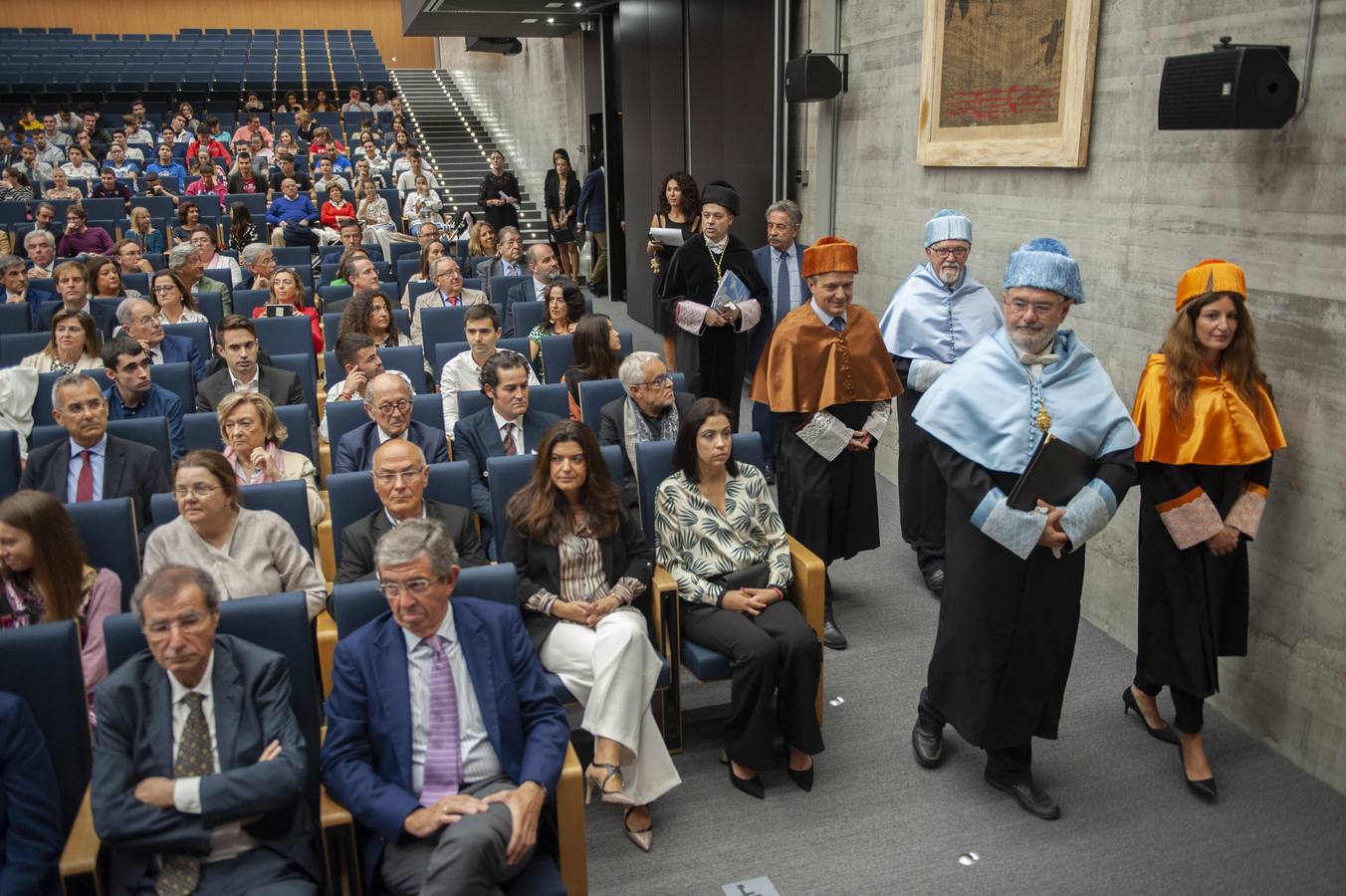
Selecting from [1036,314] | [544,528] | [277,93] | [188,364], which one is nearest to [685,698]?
[544,528]

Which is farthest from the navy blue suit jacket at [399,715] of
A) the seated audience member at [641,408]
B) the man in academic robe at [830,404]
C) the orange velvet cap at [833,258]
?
the orange velvet cap at [833,258]

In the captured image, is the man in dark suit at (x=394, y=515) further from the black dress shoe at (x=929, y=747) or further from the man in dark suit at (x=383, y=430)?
the black dress shoe at (x=929, y=747)

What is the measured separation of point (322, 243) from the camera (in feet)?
33.4

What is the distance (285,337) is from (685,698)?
365 cm

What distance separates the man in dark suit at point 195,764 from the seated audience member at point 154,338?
3.43 meters

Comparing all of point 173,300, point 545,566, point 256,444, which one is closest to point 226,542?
point 256,444

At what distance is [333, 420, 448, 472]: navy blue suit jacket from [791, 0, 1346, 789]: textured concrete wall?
107 inches

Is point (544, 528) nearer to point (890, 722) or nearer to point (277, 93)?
point (890, 722)

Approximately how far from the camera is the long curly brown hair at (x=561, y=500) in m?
3.38

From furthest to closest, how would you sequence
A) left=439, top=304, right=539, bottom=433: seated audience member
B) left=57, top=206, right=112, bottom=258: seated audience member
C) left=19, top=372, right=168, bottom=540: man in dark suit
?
left=57, top=206, right=112, bottom=258: seated audience member → left=439, top=304, right=539, bottom=433: seated audience member → left=19, top=372, right=168, bottom=540: man in dark suit

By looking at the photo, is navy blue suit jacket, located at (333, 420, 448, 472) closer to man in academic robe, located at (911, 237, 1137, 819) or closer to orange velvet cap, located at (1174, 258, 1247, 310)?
man in academic robe, located at (911, 237, 1137, 819)

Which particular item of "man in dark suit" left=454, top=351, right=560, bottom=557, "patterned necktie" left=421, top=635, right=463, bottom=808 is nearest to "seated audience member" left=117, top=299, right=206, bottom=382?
"man in dark suit" left=454, top=351, right=560, bottom=557

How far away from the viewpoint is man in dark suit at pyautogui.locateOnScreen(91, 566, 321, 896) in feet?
7.54

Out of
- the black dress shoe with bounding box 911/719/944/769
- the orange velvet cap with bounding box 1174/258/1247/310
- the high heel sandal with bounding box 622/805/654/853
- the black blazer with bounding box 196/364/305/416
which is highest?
the orange velvet cap with bounding box 1174/258/1247/310
